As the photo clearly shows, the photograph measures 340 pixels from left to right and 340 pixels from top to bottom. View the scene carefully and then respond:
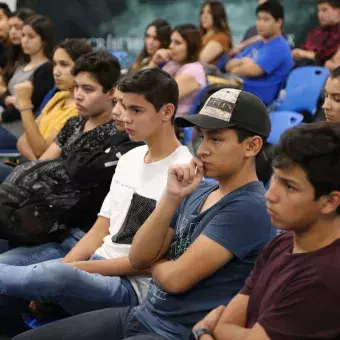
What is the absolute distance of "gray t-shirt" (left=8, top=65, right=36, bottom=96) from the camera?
15.6ft

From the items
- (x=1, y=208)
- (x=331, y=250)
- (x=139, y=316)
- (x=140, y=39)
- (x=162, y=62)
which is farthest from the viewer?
(x=140, y=39)

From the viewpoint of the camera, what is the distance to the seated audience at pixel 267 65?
210 inches

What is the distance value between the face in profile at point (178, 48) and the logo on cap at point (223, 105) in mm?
3128

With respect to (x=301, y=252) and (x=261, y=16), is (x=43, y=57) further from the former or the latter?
(x=301, y=252)

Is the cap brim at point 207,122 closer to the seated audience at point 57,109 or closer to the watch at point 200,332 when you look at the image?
the watch at point 200,332

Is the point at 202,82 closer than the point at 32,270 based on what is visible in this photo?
No

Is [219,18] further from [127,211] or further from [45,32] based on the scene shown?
[127,211]

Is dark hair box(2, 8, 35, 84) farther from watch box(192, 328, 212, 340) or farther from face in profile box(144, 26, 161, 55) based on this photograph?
watch box(192, 328, 212, 340)

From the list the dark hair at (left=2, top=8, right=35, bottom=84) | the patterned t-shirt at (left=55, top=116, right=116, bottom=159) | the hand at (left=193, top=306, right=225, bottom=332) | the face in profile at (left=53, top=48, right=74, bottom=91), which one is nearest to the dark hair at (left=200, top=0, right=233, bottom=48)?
the dark hair at (left=2, top=8, right=35, bottom=84)

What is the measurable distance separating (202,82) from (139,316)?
281cm

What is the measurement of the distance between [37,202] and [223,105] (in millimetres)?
1274

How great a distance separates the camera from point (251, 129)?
2.00 metres

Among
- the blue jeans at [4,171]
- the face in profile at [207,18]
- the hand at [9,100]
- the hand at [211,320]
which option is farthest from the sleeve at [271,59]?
the hand at [211,320]

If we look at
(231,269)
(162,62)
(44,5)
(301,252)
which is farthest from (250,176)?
(44,5)
